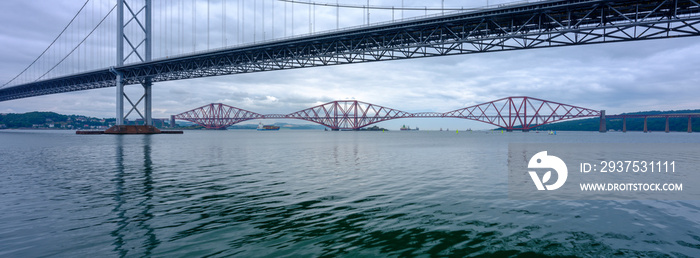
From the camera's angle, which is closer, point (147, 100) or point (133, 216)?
point (133, 216)

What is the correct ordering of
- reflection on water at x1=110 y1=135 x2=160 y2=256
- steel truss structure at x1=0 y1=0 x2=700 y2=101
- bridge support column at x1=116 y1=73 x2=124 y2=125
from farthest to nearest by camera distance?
bridge support column at x1=116 y1=73 x2=124 y2=125 < steel truss structure at x1=0 y1=0 x2=700 y2=101 < reflection on water at x1=110 y1=135 x2=160 y2=256

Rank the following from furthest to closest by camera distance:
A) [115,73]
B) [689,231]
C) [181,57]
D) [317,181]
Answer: [115,73] → [181,57] → [317,181] → [689,231]

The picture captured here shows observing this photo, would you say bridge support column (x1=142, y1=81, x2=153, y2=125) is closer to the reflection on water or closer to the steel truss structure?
the steel truss structure

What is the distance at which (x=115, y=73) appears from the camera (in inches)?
2638

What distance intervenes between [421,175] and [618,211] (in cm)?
747

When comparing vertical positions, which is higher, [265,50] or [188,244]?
[265,50]

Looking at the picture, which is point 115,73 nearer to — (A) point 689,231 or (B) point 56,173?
(B) point 56,173

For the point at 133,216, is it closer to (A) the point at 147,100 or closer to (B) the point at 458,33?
(B) the point at 458,33

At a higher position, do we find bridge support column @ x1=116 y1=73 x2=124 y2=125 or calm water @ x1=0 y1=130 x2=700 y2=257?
bridge support column @ x1=116 y1=73 x2=124 y2=125

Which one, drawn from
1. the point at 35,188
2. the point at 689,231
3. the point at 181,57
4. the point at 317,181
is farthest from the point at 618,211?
the point at 181,57

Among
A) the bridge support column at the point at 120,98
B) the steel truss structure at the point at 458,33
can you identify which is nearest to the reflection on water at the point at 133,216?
the steel truss structure at the point at 458,33

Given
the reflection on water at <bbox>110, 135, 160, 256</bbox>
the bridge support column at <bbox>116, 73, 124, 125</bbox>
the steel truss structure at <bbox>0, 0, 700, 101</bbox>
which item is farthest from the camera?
the bridge support column at <bbox>116, 73, 124, 125</bbox>

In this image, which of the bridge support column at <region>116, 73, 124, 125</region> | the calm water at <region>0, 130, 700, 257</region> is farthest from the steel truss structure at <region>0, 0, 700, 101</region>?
the calm water at <region>0, 130, 700, 257</region>

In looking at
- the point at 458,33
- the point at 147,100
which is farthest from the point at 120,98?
the point at 458,33
